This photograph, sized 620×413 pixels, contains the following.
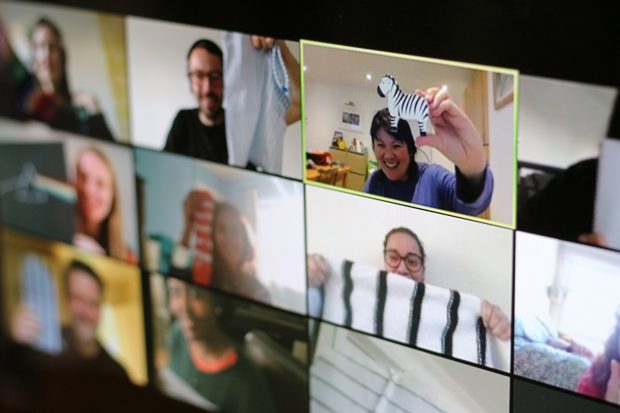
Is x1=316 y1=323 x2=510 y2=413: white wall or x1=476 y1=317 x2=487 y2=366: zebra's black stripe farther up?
x1=476 y1=317 x2=487 y2=366: zebra's black stripe

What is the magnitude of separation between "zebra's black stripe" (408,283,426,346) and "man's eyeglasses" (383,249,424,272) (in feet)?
0.06

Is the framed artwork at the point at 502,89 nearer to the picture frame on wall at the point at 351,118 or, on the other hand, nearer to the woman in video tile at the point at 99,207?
the picture frame on wall at the point at 351,118

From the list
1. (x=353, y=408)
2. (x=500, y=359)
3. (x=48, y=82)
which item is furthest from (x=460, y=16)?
(x=48, y=82)

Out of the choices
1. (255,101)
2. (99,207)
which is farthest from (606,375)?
(99,207)

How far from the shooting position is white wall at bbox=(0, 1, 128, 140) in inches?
46.6

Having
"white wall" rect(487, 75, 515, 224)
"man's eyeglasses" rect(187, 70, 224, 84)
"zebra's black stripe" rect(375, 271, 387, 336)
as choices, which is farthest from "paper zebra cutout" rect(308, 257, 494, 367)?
"man's eyeglasses" rect(187, 70, 224, 84)

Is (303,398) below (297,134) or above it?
below

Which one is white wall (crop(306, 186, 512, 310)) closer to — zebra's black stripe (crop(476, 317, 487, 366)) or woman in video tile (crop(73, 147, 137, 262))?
zebra's black stripe (crop(476, 317, 487, 366))

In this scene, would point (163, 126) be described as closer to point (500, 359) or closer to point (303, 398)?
point (303, 398)

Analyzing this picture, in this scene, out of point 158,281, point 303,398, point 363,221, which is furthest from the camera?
point 158,281

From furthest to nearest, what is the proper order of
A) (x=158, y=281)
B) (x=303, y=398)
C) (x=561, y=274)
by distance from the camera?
(x=158, y=281), (x=303, y=398), (x=561, y=274)

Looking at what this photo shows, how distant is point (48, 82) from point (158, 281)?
0.98 feet

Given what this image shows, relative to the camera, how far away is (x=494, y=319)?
0.93m

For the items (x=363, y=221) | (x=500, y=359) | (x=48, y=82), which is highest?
(x=48, y=82)
